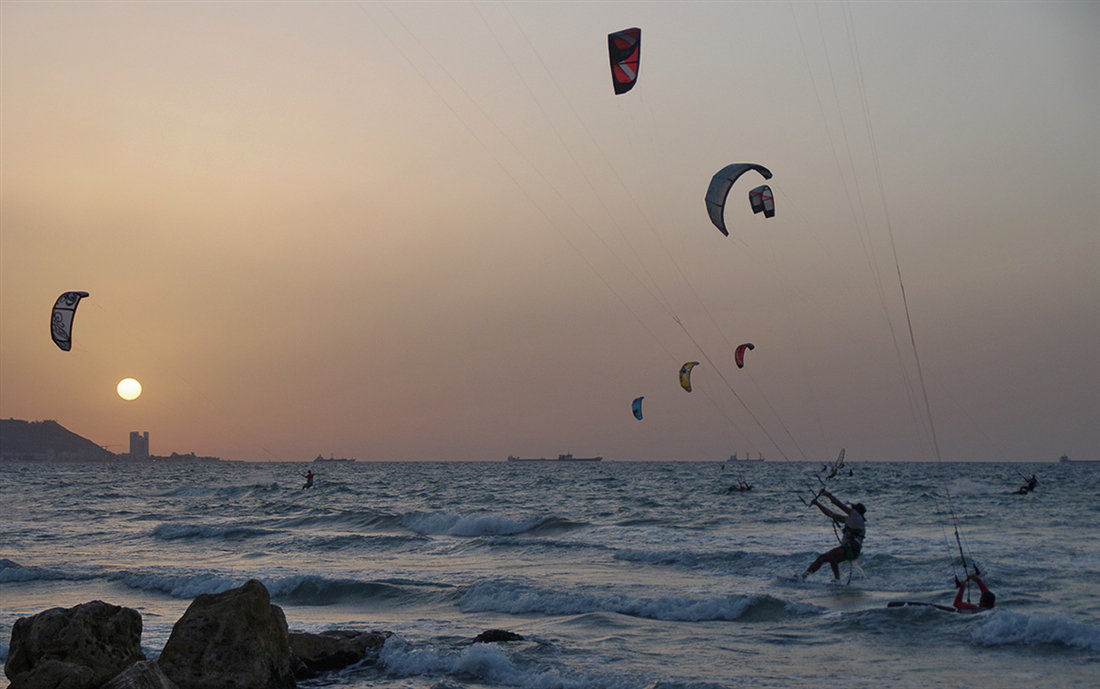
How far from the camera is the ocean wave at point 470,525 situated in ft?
96.2

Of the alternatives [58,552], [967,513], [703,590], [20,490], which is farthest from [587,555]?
[20,490]

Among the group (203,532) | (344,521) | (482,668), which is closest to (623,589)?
(482,668)

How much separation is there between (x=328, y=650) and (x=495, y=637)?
2045 mm

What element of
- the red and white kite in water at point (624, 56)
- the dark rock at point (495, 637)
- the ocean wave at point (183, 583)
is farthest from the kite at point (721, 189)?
the ocean wave at point (183, 583)

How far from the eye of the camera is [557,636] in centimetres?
1222

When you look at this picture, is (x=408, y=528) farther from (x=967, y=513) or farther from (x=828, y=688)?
(x=828, y=688)

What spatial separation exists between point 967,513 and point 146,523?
29.5 metres

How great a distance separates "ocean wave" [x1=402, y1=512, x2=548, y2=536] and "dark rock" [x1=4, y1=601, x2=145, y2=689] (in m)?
19.8

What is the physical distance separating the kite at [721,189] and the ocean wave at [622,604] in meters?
6.87

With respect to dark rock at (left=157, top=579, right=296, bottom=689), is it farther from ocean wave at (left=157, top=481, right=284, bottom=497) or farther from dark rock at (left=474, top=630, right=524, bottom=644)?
ocean wave at (left=157, top=481, right=284, bottom=497)

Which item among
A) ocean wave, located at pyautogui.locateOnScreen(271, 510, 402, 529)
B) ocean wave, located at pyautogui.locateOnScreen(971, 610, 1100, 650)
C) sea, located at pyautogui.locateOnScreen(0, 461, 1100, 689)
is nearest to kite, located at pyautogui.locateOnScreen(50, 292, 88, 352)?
sea, located at pyautogui.locateOnScreen(0, 461, 1100, 689)

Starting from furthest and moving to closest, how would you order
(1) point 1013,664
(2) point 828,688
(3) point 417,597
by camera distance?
(3) point 417,597
(1) point 1013,664
(2) point 828,688

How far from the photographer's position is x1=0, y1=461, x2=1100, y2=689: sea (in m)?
10.5

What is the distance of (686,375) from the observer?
27.5 metres
